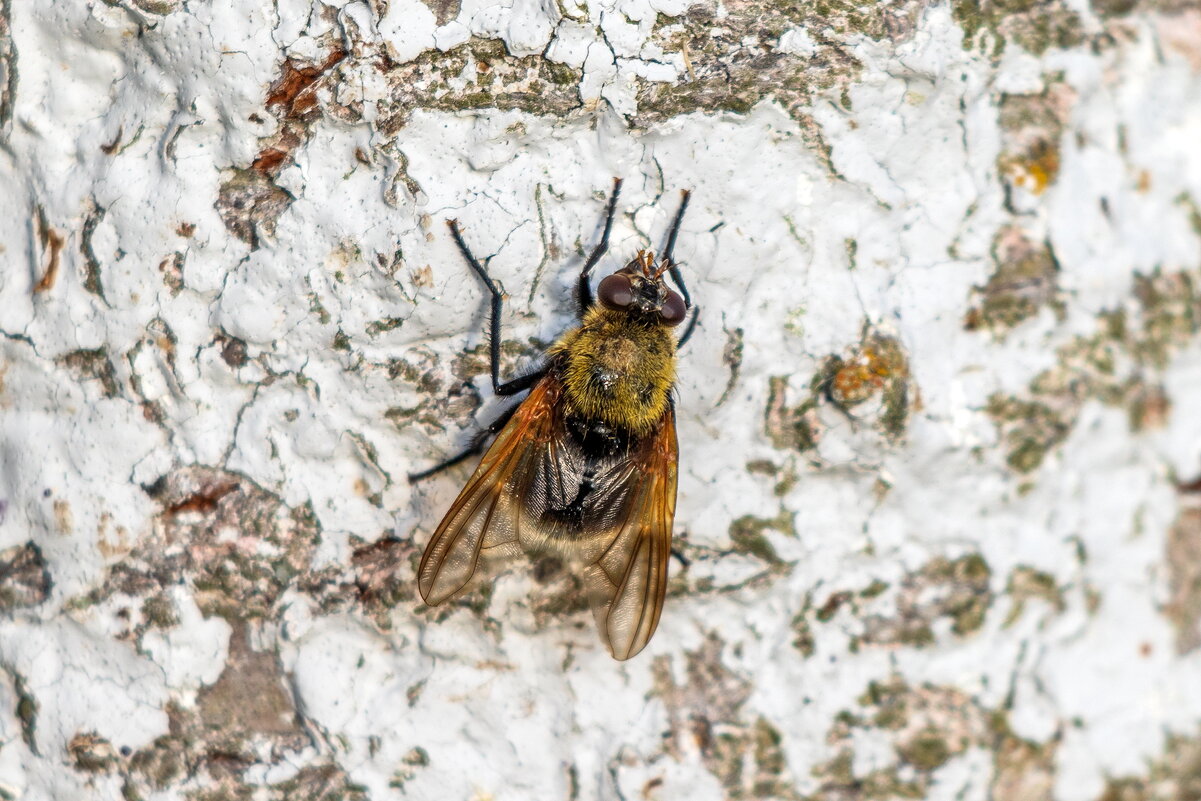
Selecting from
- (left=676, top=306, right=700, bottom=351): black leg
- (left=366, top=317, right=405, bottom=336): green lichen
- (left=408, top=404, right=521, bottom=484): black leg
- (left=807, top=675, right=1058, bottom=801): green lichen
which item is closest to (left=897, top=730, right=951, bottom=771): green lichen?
(left=807, top=675, right=1058, bottom=801): green lichen

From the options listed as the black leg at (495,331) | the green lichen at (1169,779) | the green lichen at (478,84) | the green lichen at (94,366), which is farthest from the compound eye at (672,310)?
the green lichen at (1169,779)

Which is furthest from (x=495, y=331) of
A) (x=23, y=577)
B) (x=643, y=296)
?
(x=23, y=577)

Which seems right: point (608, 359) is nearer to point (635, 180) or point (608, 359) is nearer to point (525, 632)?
point (635, 180)

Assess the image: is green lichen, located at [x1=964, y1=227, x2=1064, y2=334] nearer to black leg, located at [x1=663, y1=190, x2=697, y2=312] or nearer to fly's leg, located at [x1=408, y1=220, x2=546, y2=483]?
black leg, located at [x1=663, y1=190, x2=697, y2=312]

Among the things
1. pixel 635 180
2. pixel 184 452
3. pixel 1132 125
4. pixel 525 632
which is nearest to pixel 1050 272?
pixel 1132 125

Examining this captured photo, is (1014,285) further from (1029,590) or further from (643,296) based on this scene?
(643,296)

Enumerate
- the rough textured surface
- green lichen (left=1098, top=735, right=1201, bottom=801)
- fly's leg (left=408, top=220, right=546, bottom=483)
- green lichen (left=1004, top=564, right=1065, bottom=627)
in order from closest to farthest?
1. the rough textured surface
2. fly's leg (left=408, top=220, right=546, bottom=483)
3. green lichen (left=1004, top=564, right=1065, bottom=627)
4. green lichen (left=1098, top=735, right=1201, bottom=801)
